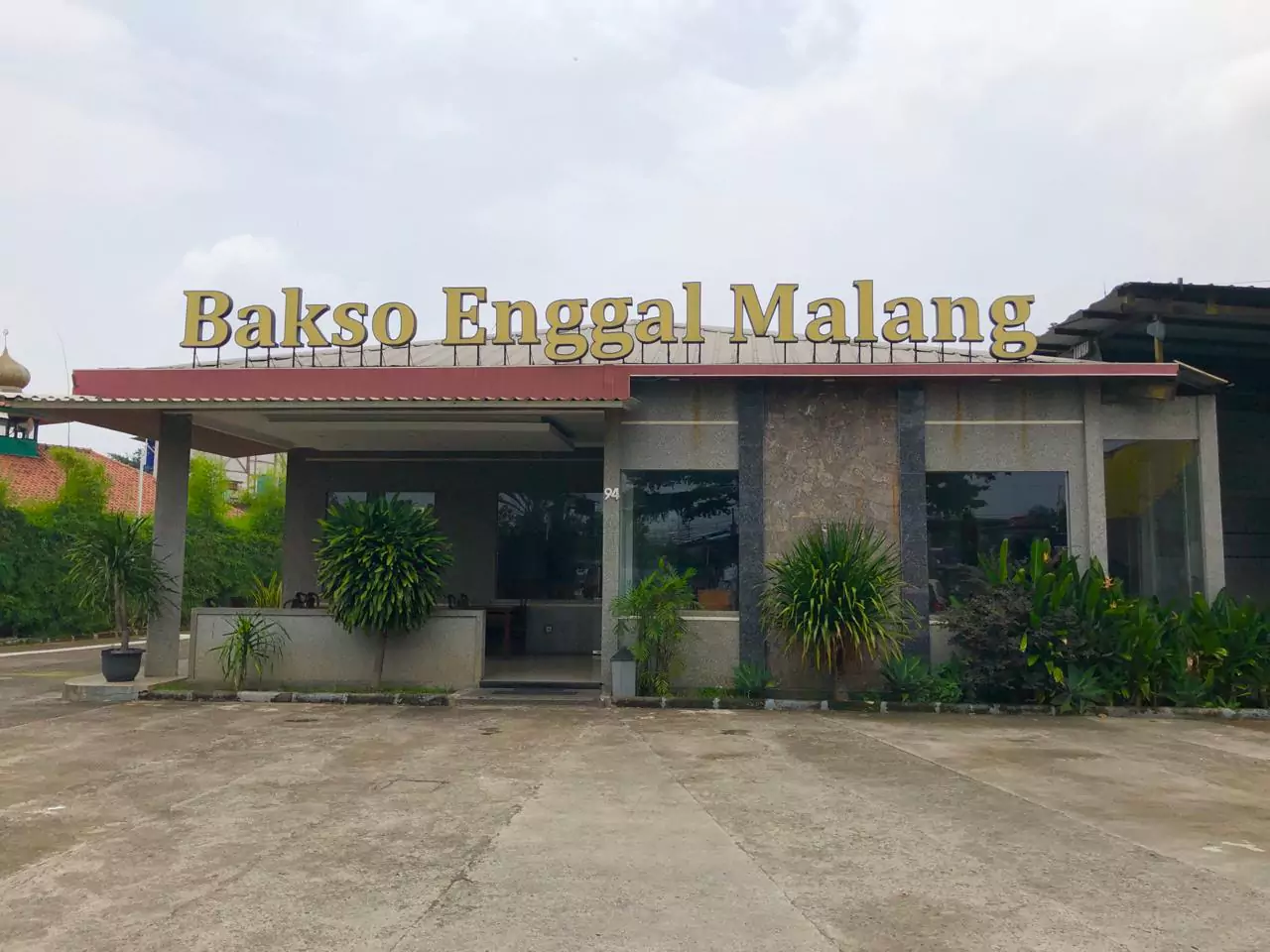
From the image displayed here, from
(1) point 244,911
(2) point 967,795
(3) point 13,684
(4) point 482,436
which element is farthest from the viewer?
(4) point 482,436

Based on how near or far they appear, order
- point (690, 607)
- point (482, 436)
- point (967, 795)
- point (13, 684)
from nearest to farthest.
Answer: point (967, 795)
point (690, 607)
point (13, 684)
point (482, 436)

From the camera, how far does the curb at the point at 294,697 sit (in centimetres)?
1309

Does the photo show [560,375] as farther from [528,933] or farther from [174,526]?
[528,933]

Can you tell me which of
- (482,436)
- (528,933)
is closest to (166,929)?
(528,933)

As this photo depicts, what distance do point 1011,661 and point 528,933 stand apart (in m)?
9.58

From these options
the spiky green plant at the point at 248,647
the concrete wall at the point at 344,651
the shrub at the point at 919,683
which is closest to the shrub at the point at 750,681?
the shrub at the point at 919,683

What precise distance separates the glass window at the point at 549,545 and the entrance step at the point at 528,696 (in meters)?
4.79

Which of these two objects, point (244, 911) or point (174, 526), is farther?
point (174, 526)

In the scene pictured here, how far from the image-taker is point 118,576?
1377 centimetres

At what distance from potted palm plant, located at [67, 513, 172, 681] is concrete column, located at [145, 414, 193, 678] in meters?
0.36

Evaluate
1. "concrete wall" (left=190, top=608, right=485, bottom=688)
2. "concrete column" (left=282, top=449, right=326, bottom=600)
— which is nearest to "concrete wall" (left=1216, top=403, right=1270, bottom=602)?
"concrete wall" (left=190, top=608, right=485, bottom=688)

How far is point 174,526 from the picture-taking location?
14758 millimetres

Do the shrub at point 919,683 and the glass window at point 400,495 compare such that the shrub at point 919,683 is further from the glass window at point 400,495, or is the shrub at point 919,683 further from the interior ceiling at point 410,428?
the glass window at point 400,495

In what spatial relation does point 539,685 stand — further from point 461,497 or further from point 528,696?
point 461,497
